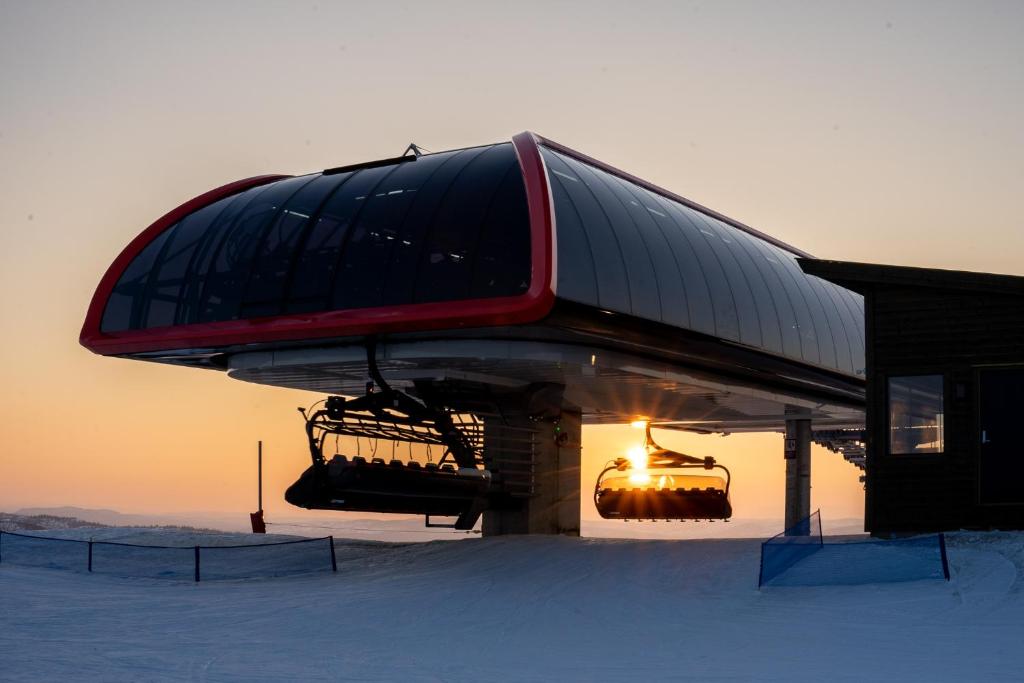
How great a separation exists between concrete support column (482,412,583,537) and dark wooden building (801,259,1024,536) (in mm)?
12026

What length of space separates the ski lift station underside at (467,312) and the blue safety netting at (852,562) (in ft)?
24.2

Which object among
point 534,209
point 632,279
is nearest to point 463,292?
point 534,209

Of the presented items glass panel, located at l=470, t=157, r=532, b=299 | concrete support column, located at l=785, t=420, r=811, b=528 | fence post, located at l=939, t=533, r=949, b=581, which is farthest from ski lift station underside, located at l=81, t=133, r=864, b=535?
fence post, located at l=939, t=533, r=949, b=581

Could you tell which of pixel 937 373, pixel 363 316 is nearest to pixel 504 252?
pixel 363 316

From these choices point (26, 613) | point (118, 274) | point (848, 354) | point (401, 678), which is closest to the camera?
point (401, 678)

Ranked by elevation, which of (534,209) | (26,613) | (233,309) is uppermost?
(534,209)

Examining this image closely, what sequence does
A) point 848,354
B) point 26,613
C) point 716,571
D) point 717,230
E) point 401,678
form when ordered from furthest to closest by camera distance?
point 848,354 < point 717,230 < point 716,571 < point 26,613 < point 401,678

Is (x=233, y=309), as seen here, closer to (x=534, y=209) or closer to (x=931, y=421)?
(x=534, y=209)

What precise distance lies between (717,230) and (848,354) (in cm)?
789

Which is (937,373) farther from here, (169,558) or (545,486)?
(169,558)

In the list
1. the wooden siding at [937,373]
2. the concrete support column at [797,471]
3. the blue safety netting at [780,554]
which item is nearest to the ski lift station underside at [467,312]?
the concrete support column at [797,471]

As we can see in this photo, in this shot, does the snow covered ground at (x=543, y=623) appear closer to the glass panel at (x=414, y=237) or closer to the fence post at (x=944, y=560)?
the fence post at (x=944, y=560)

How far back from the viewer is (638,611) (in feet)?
66.6

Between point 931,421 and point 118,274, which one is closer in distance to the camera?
point 931,421
